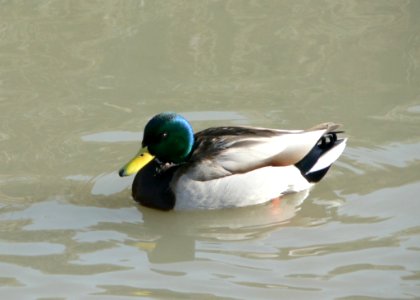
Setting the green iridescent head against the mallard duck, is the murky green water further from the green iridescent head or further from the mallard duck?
the green iridescent head

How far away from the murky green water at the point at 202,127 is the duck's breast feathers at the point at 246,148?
1.12 feet

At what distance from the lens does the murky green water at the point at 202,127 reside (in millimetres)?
7723

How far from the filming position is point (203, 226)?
28.4 ft

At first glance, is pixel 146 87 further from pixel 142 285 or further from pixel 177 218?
pixel 142 285

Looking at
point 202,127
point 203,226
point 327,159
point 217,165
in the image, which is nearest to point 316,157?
point 327,159

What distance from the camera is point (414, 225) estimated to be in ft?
27.5

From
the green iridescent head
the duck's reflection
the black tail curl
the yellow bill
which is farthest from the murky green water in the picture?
the green iridescent head

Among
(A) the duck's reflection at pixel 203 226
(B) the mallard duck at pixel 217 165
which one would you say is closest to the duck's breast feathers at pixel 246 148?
(B) the mallard duck at pixel 217 165

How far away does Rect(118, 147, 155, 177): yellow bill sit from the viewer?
8.77m

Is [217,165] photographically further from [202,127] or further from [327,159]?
[202,127]

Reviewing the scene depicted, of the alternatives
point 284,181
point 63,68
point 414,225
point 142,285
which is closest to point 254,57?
point 63,68

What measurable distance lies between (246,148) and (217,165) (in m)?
0.28

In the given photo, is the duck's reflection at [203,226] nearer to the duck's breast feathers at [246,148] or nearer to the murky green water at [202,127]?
the murky green water at [202,127]

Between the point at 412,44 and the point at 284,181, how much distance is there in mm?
3407
